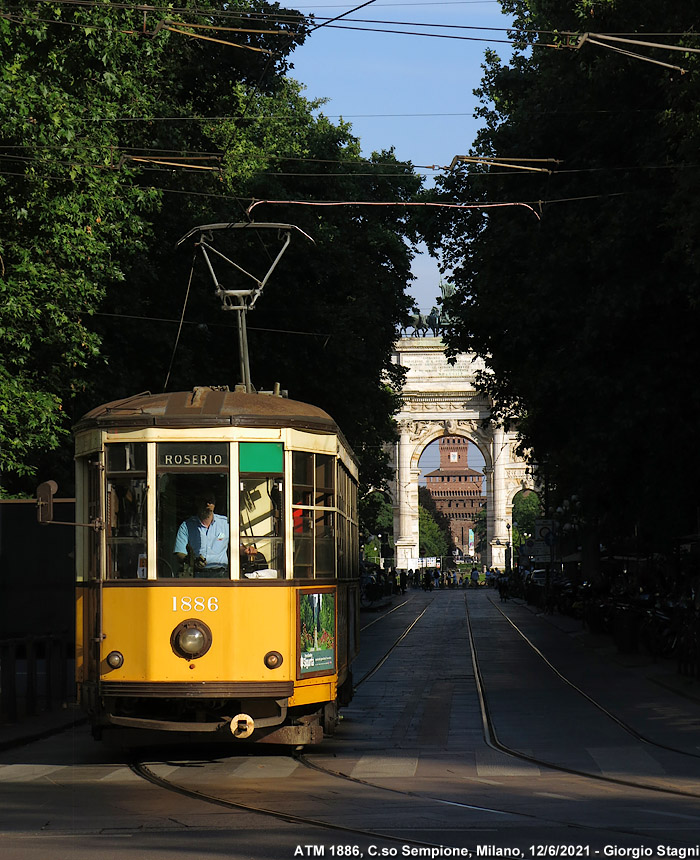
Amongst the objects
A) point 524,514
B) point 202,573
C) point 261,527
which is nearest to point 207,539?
point 202,573

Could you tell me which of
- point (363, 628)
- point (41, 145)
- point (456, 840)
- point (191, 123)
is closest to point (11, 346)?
point (41, 145)

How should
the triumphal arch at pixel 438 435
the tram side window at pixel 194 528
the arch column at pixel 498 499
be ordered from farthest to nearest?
the arch column at pixel 498 499, the triumphal arch at pixel 438 435, the tram side window at pixel 194 528

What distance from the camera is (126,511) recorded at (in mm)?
11336

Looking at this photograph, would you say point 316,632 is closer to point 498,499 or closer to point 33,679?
point 33,679

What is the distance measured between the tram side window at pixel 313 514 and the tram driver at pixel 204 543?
2.07 ft

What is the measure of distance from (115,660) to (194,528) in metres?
1.17

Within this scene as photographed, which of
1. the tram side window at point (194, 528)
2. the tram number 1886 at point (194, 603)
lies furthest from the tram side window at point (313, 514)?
the tram number 1886 at point (194, 603)

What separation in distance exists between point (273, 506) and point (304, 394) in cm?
1975

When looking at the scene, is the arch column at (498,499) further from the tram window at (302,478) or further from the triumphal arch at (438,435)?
the tram window at (302,478)

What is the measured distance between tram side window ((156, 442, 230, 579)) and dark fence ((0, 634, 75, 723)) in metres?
4.66

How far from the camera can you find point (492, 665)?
25.0m

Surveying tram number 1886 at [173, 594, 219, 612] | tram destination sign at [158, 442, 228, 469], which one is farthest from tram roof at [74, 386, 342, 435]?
tram number 1886 at [173, 594, 219, 612]

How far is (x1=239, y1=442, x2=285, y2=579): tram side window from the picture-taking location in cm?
1128

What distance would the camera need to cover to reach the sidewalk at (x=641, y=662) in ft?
62.8
